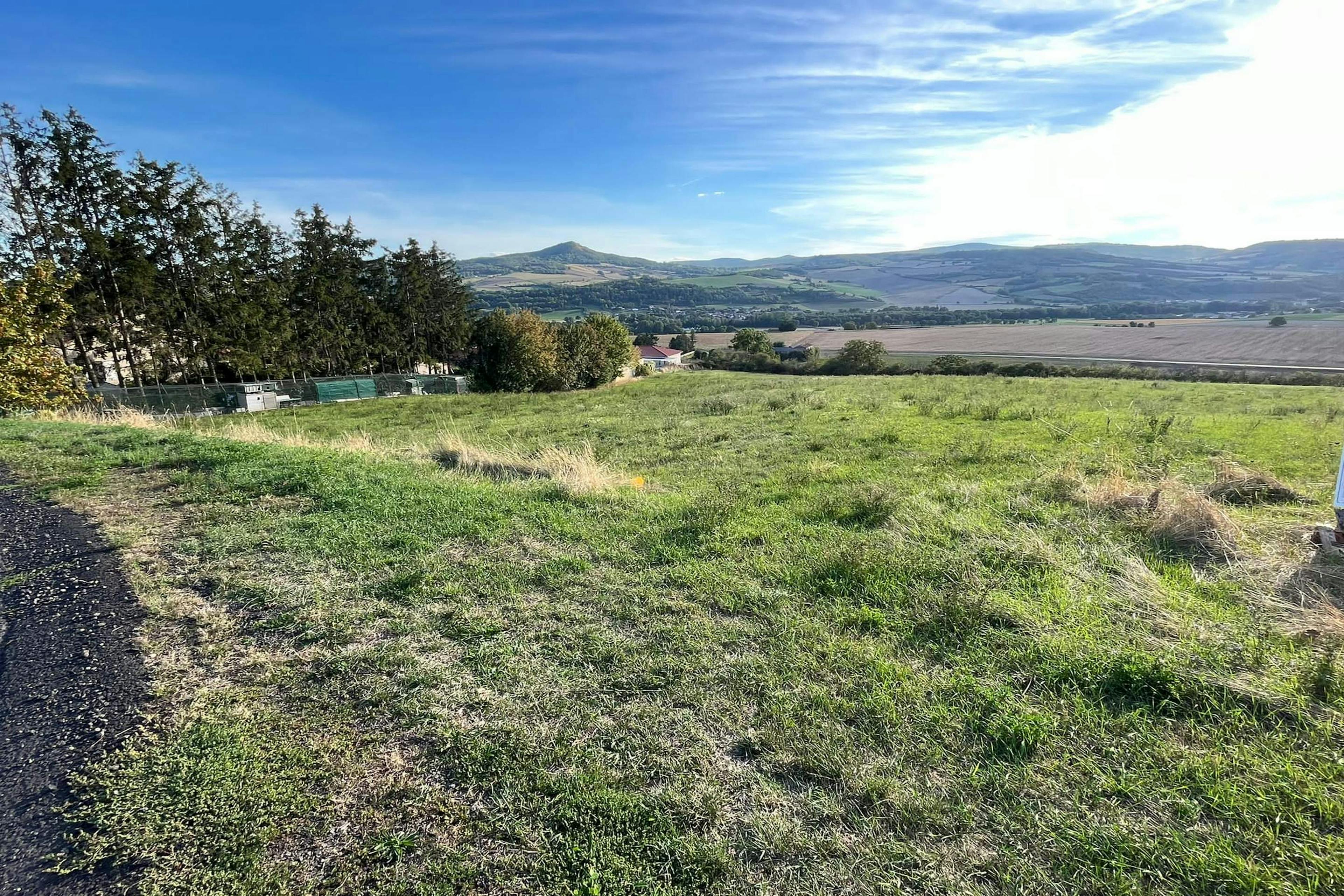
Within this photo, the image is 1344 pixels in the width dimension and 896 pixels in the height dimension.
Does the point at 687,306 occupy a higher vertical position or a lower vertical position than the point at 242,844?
higher

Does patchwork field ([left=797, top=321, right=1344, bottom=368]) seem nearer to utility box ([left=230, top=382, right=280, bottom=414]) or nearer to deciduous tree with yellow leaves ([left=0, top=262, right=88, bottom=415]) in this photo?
utility box ([left=230, top=382, right=280, bottom=414])

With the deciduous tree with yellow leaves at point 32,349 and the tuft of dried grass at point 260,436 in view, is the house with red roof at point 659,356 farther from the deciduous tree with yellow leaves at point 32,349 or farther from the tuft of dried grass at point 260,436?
the deciduous tree with yellow leaves at point 32,349

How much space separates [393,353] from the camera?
43.2m

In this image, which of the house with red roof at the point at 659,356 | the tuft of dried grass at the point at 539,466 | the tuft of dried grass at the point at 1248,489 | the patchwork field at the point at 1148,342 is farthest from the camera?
the house with red roof at the point at 659,356

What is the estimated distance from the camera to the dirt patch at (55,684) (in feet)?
7.34

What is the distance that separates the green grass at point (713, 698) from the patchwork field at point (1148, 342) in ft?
162

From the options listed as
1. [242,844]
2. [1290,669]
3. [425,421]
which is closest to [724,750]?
[242,844]

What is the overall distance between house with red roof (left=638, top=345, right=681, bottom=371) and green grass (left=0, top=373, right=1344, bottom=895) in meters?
50.1

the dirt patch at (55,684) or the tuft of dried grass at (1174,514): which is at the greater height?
the dirt patch at (55,684)

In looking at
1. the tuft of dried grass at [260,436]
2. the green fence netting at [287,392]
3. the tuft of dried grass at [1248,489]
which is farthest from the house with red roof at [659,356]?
the tuft of dried grass at [1248,489]

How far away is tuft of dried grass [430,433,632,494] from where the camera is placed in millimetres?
7516

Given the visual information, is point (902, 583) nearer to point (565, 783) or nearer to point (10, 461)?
point (565, 783)

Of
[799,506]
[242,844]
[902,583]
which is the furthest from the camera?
[799,506]

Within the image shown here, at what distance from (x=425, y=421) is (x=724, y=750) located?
2113cm
